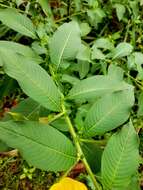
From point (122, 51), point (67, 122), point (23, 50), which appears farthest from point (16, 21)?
point (67, 122)

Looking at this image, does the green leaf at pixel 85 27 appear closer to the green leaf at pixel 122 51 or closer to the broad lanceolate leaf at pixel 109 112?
the green leaf at pixel 122 51

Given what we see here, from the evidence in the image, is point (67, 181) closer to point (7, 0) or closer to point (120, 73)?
point (120, 73)

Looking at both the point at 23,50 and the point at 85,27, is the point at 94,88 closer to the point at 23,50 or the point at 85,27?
the point at 23,50

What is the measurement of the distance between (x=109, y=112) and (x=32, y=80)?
211mm

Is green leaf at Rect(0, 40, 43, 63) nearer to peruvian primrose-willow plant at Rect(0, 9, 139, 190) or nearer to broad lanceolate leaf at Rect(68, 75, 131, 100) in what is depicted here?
peruvian primrose-willow plant at Rect(0, 9, 139, 190)

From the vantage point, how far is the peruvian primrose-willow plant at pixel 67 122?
0.89 meters

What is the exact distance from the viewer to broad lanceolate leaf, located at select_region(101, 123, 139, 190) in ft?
2.87

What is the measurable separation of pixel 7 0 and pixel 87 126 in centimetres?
118

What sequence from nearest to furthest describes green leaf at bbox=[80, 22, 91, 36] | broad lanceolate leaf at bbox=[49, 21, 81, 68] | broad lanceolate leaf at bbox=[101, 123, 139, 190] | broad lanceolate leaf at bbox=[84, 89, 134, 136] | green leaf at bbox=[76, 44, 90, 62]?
broad lanceolate leaf at bbox=[101, 123, 139, 190] < broad lanceolate leaf at bbox=[84, 89, 134, 136] < broad lanceolate leaf at bbox=[49, 21, 81, 68] < green leaf at bbox=[76, 44, 90, 62] < green leaf at bbox=[80, 22, 91, 36]

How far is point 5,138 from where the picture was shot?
92 centimetres

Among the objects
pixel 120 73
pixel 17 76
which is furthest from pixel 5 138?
pixel 120 73

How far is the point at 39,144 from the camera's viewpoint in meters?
0.95

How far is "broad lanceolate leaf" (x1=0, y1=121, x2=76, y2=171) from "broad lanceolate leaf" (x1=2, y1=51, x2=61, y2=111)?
14 cm

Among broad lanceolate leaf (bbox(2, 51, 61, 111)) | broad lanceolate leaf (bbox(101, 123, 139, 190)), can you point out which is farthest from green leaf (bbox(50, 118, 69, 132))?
broad lanceolate leaf (bbox(101, 123, 139, 190))
